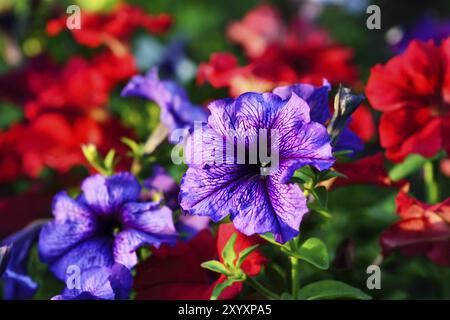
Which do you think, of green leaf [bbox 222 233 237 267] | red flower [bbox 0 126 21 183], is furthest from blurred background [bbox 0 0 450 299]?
green leaf [bbox 222 233 237 267]

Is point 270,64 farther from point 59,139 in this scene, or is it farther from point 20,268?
point 20,268

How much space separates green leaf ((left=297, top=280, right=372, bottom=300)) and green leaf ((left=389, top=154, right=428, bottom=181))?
25cm

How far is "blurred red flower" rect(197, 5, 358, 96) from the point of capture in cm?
106

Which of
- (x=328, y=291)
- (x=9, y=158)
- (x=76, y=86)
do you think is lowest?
(x=328, y=291)

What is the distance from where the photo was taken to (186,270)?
77 centimetres

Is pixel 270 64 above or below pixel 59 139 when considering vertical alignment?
above

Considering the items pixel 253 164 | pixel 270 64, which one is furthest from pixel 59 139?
pixel 253 164

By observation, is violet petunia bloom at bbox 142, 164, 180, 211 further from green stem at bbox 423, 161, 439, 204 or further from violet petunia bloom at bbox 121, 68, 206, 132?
green stem at bbox 423, 161, 439, 204

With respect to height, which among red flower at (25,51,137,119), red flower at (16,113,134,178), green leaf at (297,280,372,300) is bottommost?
green leaf at (297,280,372,300)

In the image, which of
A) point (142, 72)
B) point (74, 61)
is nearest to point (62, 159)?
point (74, 61)

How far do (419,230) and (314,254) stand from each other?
0.17 m

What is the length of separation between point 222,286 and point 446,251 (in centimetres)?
31

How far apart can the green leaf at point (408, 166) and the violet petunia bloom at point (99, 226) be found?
0.37m

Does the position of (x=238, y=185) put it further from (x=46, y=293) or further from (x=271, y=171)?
(x=46, y=293)
